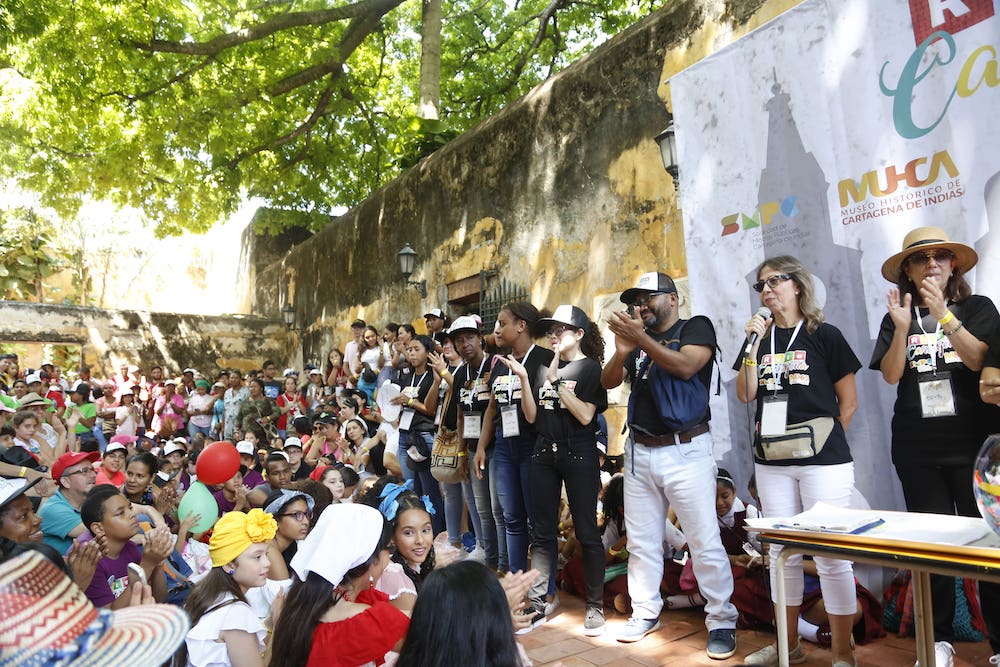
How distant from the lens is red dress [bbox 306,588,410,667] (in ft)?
6.98

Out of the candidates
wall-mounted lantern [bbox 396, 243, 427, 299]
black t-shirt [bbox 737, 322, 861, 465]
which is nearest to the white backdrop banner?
black t-shirt [bbox 737, 322, 861, 465]

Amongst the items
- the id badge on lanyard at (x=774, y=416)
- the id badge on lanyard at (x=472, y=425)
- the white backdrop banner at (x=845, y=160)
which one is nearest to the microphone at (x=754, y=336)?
the id badge on lanyard at (x=774, y=416)

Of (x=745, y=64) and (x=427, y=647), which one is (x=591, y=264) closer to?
(x=745, y=64)

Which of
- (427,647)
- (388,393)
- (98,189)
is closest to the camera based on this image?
(427,647)

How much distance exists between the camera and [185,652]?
8.59 feet

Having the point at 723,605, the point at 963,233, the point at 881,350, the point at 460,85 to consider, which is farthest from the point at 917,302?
the point at 460,85

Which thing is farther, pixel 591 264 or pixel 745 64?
pixel 591 264

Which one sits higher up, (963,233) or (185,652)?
(963,233)

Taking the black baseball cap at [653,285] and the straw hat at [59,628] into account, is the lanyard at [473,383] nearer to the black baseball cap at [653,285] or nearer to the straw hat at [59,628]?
the black baseball cap at [653,285]

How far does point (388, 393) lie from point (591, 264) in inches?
90.4

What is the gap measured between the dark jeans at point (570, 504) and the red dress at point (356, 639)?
6.20 ft

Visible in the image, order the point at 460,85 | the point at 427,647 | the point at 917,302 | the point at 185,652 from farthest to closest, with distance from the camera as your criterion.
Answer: the point at 460,85, the point at 917,302, the point at 185,652, the point at 427,647

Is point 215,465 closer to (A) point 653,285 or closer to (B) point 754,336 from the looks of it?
(A) point 653,285

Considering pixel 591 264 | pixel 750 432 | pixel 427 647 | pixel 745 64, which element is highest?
pixel 745 64
